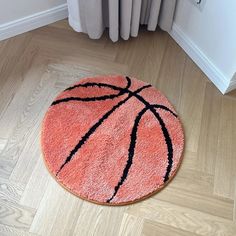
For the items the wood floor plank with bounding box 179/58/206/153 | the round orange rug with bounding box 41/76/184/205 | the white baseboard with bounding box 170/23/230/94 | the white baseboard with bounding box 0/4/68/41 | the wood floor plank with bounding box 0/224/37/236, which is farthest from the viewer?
the white baseboard with bounding box 0/4/68/41

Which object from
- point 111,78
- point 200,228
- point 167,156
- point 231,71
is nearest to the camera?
point 200,228

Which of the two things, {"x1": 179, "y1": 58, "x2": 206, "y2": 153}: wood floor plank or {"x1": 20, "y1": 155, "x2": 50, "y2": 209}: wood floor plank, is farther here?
{"x1": 179, "y1": 58, "x2": 206, "y2": 153}: wood floor plank

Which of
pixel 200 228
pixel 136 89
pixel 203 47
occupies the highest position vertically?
pixel 203 47

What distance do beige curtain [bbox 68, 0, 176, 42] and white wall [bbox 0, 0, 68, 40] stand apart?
146 mm

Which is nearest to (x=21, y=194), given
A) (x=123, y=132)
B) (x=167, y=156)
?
(x=123, y=132)

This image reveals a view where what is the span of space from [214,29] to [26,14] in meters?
0.94

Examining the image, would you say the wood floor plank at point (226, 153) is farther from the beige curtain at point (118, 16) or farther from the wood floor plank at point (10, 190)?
the wood floor plank at point (10, 190)

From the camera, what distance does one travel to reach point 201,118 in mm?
1521

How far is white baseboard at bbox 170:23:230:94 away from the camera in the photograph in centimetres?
158

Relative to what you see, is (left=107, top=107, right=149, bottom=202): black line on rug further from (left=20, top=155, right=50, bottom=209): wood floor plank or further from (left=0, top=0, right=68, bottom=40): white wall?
(left=0, top=0, right=68, bottom=40): white wall

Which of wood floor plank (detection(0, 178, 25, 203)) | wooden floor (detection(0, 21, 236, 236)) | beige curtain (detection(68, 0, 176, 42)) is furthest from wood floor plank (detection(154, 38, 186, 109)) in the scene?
A: wood floor plank (detection(0, 178, 25, 203))

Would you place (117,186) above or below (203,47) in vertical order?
below

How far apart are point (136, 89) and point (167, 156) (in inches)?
14.6

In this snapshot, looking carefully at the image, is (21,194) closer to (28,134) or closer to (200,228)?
(28,134)
